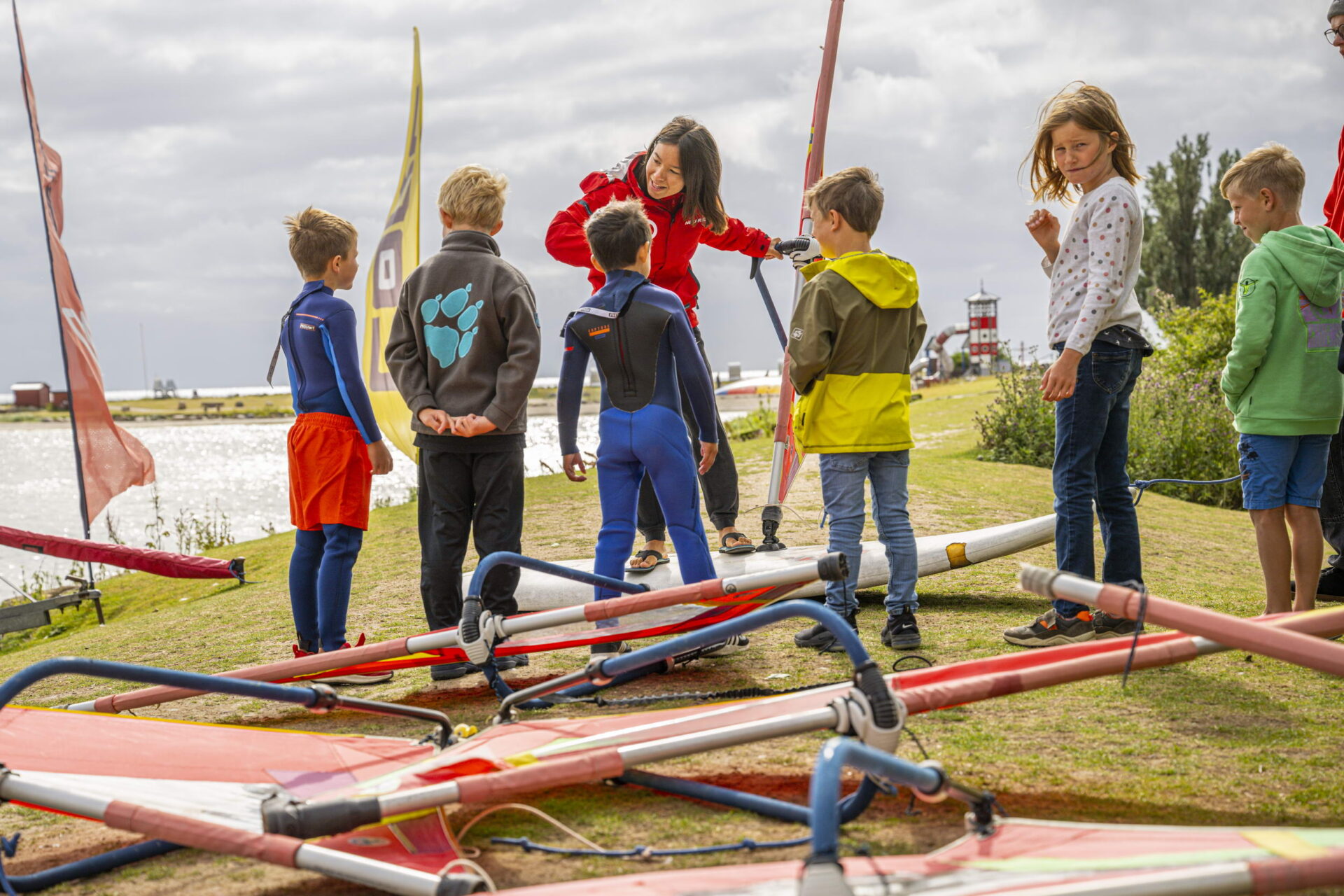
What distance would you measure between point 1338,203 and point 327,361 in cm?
417

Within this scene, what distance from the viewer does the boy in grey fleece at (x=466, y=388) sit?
372 centimetres

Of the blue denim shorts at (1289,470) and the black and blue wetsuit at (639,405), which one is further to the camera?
the black and blue wetsuit at (639,405)

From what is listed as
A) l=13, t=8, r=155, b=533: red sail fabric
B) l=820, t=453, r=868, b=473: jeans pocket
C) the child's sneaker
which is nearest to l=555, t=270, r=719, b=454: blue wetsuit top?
l=820, t=453, r=868, b=473: jeans pocket

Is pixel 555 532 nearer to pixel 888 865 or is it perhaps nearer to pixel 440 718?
pixel 440 718

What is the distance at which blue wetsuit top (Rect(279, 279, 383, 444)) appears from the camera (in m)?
3.86

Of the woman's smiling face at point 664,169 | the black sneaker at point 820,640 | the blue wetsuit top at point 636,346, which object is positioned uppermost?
the woman's smiling face at point 664,169

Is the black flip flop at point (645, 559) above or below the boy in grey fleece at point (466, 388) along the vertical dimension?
below

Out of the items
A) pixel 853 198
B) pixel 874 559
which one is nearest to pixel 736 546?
pixel 874 559

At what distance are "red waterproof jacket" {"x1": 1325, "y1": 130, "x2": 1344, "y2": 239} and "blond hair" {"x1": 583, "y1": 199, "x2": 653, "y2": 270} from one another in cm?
287

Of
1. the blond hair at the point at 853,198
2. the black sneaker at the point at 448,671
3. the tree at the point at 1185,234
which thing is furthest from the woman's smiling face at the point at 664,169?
the tree at the point at 1185,234

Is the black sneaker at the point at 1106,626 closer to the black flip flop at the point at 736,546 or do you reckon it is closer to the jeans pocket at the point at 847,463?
the jeans pocket at the point at 847,463

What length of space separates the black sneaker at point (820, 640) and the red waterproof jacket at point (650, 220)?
1481 mm

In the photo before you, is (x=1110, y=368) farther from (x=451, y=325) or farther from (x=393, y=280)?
(x=393, y=280)

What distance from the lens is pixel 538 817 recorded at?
226cm
